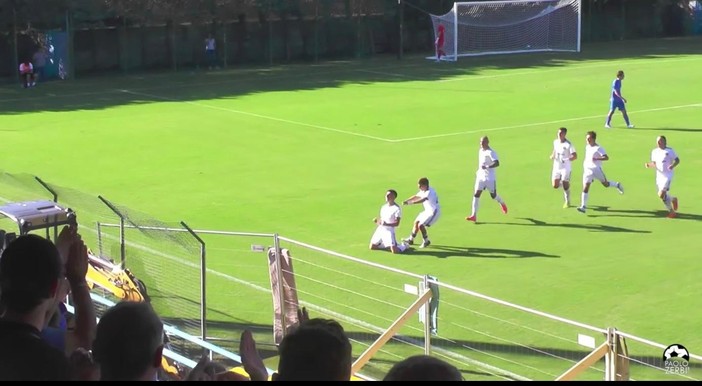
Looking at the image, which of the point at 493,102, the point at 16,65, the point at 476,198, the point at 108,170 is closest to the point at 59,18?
the point at 16,65

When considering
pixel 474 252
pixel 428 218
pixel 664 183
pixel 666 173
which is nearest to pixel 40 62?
pixel 428 218

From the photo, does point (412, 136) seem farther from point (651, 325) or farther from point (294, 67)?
point (294, 67)

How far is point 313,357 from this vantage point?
443cm

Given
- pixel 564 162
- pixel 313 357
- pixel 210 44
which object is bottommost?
pixel 564 162

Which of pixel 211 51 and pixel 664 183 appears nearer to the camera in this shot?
pixel 664 183

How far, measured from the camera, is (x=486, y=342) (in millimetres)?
15320

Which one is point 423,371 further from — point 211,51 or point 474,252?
point 211,51

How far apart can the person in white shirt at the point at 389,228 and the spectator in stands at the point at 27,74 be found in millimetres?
33729

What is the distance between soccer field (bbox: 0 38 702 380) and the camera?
1889 cm

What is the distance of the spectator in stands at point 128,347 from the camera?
484cm

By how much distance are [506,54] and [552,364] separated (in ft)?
164

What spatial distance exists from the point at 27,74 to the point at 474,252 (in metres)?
35.1

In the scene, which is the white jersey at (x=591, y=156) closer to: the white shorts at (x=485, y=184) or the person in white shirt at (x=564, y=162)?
the person in white shirt at (x=564, y=162)

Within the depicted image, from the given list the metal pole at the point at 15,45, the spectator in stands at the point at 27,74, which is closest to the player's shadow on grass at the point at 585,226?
the spectator in stands at the point at 27,74
